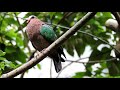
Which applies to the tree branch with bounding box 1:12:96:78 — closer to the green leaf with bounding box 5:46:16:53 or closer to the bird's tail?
the bird's tail

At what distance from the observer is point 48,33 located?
200 cm

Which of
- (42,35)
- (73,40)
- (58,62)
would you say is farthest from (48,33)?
(73,40)

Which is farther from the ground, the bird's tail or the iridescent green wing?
the iridescent green wing

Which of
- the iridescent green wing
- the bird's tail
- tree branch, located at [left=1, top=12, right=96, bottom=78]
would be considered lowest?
tree branch, located at [left=1, top=12, right=96, bottom=78]

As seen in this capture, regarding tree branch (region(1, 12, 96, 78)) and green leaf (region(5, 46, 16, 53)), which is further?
green leaf (region(5, 46, 16, 53))

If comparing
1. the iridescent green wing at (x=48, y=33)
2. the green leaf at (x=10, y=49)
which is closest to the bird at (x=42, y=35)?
the iridescent green wing at (x=48, y=33)

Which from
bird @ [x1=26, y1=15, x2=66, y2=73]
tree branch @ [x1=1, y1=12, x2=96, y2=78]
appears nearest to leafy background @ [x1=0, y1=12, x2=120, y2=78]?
bird @ [x1=26, y1=15, x2=66, y2=73]

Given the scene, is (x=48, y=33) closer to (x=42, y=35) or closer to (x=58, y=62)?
(x=42, y=35)

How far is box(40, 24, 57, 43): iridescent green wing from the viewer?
197 cm

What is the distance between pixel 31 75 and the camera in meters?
3.40

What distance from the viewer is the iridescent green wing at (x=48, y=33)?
197 centimetres
